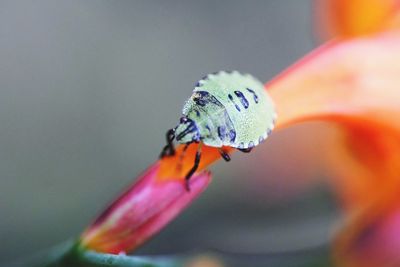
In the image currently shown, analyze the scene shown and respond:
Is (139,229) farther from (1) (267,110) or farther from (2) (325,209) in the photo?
(2) (325,209)

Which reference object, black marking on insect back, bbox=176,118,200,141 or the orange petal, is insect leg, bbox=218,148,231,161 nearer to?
black marking on insect back, bbox=176,118,200,141

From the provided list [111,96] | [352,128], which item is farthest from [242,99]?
[111,96]

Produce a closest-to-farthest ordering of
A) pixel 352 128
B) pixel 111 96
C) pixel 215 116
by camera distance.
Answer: pixel 215 116 → pixel 352 128 → pixel 111 96

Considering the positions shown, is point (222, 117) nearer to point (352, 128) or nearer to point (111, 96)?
point (352, 128)

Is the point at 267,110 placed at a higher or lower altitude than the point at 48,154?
lower

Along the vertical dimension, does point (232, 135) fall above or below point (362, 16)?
below

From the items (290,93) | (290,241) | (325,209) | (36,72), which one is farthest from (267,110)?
(36,72)
